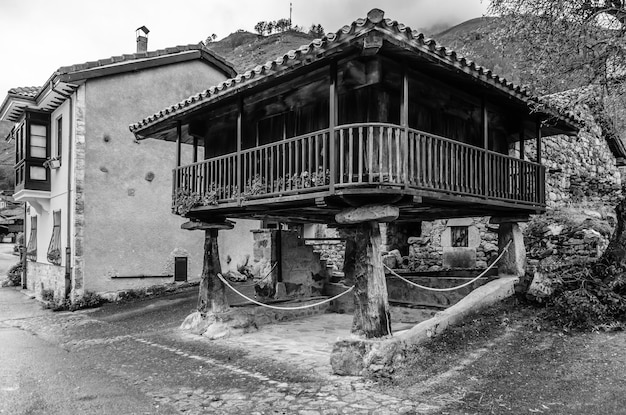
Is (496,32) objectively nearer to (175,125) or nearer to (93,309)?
(175,125)

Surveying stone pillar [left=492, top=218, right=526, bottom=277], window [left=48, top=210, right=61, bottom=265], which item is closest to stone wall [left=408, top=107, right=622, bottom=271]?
stone pillar [left=492, top=218, right=526, bottom=277]

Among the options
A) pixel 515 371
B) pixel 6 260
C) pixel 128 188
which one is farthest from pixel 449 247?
pixel 6 260

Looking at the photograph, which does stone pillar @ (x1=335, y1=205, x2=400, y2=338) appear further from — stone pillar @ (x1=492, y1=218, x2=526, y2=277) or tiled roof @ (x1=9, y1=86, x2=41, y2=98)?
tiled roof @ (x1=9, y1=86, x2=41, y2=98)

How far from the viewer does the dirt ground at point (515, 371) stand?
457cm

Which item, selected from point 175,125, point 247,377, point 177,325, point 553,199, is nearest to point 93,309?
point 177,325

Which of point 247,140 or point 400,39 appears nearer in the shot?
point 400,39

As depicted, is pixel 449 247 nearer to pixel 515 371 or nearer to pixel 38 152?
pixel 515 371

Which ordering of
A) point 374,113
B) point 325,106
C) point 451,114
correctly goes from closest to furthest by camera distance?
point 374,113 < point 325,106 < point 451,114

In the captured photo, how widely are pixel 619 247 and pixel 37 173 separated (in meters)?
14.5

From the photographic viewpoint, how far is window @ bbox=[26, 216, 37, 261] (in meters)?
15.2

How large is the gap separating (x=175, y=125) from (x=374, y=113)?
4.36 m

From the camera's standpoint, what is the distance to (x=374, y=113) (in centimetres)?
651

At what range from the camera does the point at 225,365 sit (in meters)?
6.57

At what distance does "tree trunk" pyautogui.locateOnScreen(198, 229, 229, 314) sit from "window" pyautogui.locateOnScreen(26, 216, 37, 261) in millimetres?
9209
